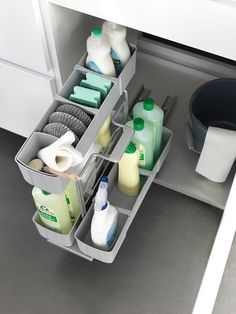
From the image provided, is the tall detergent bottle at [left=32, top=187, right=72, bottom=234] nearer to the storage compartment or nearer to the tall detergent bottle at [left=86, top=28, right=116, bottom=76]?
the storage compartment

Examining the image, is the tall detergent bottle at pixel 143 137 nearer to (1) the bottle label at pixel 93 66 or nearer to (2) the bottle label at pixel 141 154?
(2) the bottle label at pixel 141 154

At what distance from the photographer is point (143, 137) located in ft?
4.86

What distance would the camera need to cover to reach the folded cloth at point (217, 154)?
5.08 ft

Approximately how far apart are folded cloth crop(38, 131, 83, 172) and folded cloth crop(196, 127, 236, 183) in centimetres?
55

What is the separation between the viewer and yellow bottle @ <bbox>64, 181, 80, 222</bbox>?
55.4 inches

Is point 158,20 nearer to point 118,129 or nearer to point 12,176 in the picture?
point 118,129

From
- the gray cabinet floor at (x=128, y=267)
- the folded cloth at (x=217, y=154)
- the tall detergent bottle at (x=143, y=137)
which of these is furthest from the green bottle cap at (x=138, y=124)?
the gray cabinet floor at (x=128, y=267)

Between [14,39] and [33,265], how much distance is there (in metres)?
0.78

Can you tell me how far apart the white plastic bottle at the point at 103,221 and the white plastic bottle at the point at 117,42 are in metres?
0.34

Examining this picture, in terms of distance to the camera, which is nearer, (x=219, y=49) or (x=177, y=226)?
(x=219, y=49)

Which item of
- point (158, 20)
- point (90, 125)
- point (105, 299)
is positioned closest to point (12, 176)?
point (105, 299)

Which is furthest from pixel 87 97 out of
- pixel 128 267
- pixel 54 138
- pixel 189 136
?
pixel 128 267

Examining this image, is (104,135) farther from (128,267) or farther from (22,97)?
(128,267)

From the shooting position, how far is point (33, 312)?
165 centimetres
